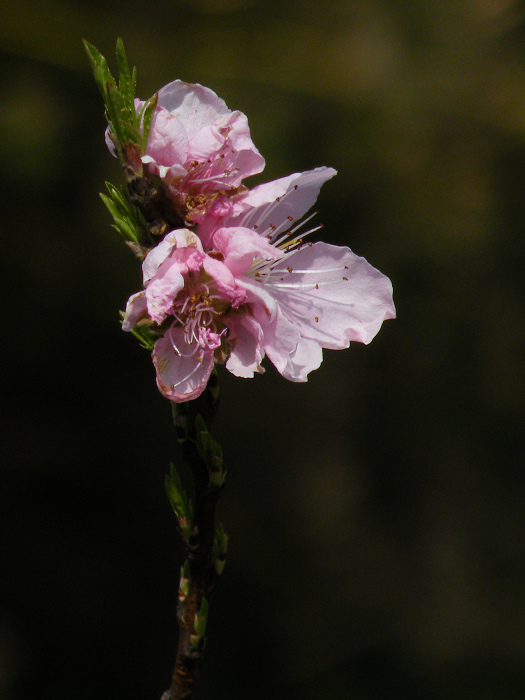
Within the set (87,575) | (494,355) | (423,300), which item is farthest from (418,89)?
(87,575)

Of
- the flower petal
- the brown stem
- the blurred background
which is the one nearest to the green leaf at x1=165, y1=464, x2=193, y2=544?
the brown stem

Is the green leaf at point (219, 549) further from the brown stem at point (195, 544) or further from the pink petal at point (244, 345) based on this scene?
the pink petal at point (244, 345)

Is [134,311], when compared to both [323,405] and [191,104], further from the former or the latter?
Result: [323,405]

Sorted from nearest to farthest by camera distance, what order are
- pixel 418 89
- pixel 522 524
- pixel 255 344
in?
pixel 255 344 → pixel 418 89 → pixel 522 524

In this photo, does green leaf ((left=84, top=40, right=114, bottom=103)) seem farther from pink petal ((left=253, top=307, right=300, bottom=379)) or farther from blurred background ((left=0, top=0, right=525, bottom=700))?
blurred background ((left=0, top=0, right=525, bottom=700))

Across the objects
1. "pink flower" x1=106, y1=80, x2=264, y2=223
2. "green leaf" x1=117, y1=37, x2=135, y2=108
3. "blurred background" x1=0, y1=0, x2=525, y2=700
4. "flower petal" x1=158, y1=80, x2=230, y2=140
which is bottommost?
"blurred background" x1=0, y1=0, x2=525, y2=700

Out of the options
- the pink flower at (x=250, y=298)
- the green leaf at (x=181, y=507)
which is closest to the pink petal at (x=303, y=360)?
the pink flower at (x=250, y=298)

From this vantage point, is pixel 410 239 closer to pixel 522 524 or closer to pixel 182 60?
pixel 182 60
